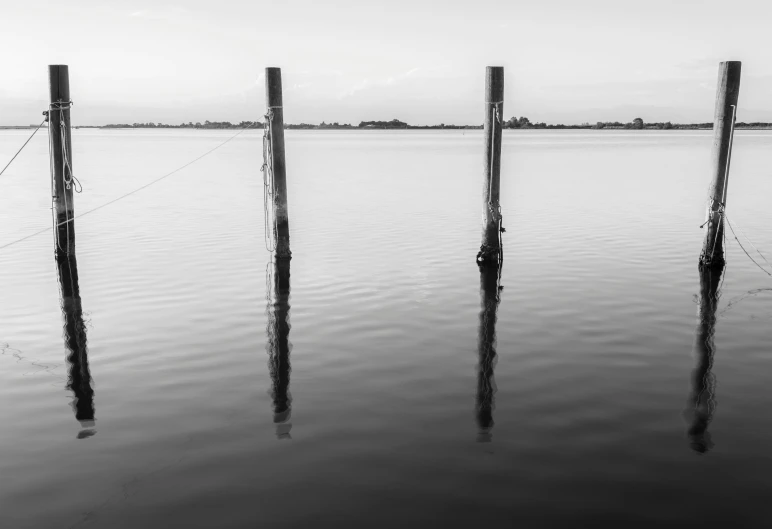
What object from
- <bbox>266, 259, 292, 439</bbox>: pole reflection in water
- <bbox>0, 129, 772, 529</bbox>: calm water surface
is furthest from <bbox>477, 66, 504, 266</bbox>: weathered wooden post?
<bbox>266, 259, 292, 439</bbox>: pole reflection in water

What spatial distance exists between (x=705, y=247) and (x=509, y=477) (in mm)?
11907

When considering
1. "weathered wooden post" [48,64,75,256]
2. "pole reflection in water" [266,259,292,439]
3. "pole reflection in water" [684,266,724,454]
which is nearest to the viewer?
"pole reflection in water" [684,266,724,454]

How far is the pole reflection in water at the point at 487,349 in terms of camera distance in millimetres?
8070

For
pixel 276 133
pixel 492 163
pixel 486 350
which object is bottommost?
pixel 486 350

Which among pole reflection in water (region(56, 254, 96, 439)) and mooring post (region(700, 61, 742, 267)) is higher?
mooring post (region(700, 61, 742, 267))

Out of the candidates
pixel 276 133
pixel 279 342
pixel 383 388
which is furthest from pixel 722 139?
pixel 279 342

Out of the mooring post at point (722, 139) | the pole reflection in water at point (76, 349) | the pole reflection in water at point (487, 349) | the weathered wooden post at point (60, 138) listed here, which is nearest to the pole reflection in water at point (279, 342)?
the pole reflection in water at point (76, 349)

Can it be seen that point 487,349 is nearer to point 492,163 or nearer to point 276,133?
point 492,163

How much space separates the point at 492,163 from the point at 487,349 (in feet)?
21.3

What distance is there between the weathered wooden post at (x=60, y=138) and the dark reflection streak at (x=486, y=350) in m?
10.2

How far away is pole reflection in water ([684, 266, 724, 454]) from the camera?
7.65 meters

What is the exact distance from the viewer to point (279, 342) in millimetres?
11266

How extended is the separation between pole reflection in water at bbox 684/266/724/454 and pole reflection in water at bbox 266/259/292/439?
15.2 feet

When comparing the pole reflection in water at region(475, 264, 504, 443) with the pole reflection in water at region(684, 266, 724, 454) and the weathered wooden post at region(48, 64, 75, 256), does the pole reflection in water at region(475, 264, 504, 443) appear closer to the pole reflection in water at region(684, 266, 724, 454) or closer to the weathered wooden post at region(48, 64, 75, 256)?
the pole reflection in water at region(684, 266, 724, 454)
